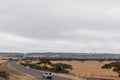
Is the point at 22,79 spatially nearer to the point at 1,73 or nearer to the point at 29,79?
the point at 29,79

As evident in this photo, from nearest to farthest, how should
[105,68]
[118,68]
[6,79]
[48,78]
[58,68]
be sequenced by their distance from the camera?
[6,79] < [48,78] < [118,68] < [58,68] < [105,68]

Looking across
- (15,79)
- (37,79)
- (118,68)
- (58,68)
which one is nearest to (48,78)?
(37,79)

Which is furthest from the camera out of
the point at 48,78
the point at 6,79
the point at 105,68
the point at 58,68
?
the point at 105,68

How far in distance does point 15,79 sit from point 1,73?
2.84 metres

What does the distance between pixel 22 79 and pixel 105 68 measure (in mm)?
59821

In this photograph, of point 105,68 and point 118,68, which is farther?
point 105,68

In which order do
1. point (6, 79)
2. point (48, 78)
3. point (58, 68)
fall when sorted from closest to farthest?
point (6, 79) < point (48, 78) < point (58, 68)

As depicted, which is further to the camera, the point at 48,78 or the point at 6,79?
the point at 48,78

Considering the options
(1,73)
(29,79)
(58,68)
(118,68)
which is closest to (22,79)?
(29,79)

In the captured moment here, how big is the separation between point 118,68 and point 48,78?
37397 mm

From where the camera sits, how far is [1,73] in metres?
54.0

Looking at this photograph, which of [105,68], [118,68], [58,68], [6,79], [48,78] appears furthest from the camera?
[105,68]

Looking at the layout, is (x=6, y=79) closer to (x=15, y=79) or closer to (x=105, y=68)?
(x=15, y=79)

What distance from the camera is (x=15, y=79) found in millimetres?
55656
